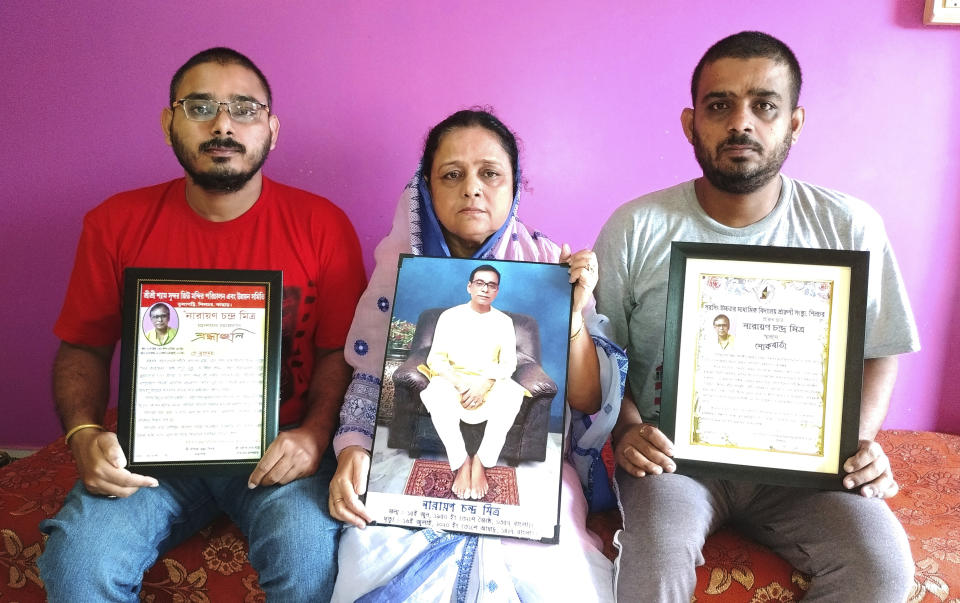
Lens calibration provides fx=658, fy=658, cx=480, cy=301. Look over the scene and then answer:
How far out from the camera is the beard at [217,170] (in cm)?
167

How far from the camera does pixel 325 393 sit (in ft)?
5.59

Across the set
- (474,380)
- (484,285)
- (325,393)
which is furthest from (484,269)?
(325,393)

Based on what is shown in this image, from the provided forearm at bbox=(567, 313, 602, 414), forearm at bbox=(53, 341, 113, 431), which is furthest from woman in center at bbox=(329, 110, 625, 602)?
forearm at bbox=(53, 341, 113, 431)

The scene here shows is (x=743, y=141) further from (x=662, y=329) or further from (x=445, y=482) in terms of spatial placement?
(x=445, y=482)

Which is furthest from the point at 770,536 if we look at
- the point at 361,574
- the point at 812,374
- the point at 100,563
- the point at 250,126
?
the point at 250,126

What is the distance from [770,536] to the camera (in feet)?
4.93

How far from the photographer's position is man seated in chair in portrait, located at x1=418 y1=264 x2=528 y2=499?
4.49ft

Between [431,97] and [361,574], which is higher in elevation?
[431,97]

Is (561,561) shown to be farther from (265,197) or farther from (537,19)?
(537,19)

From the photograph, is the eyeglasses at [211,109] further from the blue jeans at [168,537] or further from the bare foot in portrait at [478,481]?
the bare foot in portrait at [478,481]

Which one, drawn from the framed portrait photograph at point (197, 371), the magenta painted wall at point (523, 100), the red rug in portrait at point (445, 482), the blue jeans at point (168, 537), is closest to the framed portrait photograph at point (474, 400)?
the red rug in portrait at point (445, 482)

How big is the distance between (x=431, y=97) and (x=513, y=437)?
1.29 m

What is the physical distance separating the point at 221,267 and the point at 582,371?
0.97 metres

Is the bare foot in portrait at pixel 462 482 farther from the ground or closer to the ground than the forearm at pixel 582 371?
closer to the ground
